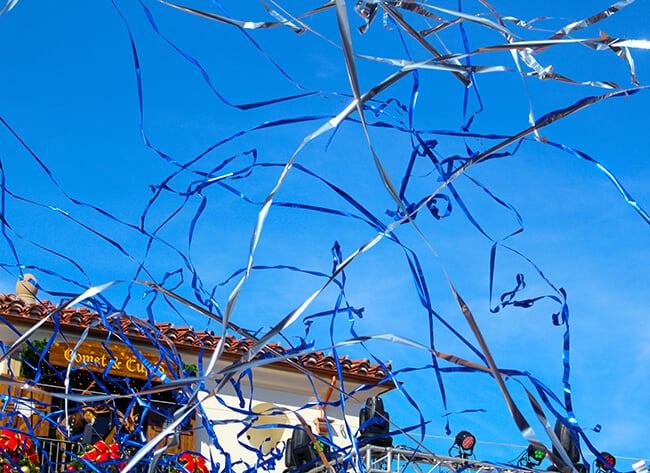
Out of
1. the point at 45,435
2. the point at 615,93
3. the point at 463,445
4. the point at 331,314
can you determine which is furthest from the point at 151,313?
the point at 45,435

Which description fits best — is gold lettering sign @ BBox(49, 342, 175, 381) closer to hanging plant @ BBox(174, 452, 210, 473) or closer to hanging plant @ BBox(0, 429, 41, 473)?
hanging plant @ BBox(0, 429, 41, 473)

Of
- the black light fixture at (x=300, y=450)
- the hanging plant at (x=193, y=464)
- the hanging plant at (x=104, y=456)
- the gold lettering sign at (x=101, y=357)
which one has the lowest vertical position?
the hanging plant at (x=104, y=456)

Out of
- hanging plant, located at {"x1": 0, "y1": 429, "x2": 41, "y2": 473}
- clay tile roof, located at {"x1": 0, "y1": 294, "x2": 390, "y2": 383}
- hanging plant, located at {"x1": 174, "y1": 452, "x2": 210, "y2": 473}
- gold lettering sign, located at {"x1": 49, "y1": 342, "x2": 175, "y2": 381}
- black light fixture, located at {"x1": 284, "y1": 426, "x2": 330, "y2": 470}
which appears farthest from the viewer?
gold lettering sign, located at {"x1": 49, "y1": 342, "x2": 175, "y2": 381}

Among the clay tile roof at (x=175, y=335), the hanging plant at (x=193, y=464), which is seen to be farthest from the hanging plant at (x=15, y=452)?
the clay tile roof at (x=175, y=335)

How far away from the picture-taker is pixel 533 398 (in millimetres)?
2197

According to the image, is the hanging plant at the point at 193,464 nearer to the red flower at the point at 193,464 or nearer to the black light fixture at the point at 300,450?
the red flower at the point at 193,464

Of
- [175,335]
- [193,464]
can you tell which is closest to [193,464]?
[193,464]

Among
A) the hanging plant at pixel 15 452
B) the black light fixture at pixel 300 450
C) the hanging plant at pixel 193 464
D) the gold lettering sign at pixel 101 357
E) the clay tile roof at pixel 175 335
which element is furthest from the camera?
the gold lettering sign at pixel 101 357

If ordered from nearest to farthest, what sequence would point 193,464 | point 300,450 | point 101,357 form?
point 193,464
point 300,450
point 101,357

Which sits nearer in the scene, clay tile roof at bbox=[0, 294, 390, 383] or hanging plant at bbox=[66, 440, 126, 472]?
hanging plant at bbox=[66, 440, 126, 472]

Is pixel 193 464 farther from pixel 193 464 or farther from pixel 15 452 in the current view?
pixel 15 452

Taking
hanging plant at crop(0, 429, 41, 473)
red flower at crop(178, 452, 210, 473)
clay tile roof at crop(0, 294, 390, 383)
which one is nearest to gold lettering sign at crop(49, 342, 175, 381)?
clay tile roof at crop(0, 294, 390, 383)

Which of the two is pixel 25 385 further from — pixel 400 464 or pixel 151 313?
pixel 400 464

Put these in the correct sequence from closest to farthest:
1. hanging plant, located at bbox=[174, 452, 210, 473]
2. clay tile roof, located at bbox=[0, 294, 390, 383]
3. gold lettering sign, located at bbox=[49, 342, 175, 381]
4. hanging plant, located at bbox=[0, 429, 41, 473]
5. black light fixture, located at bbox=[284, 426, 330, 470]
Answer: hanging plant, located at bbox=[0, 429, 41, 473], hanging plant, located at bbox=[174, 452, 210, 473], black light fixture, located at bbox=[284, 426, 330, 470], clay tile roof, located at bbox=[0, 294, 390, 383], gold lettering sign, located at bbox=[49, 342, 175, 381]
